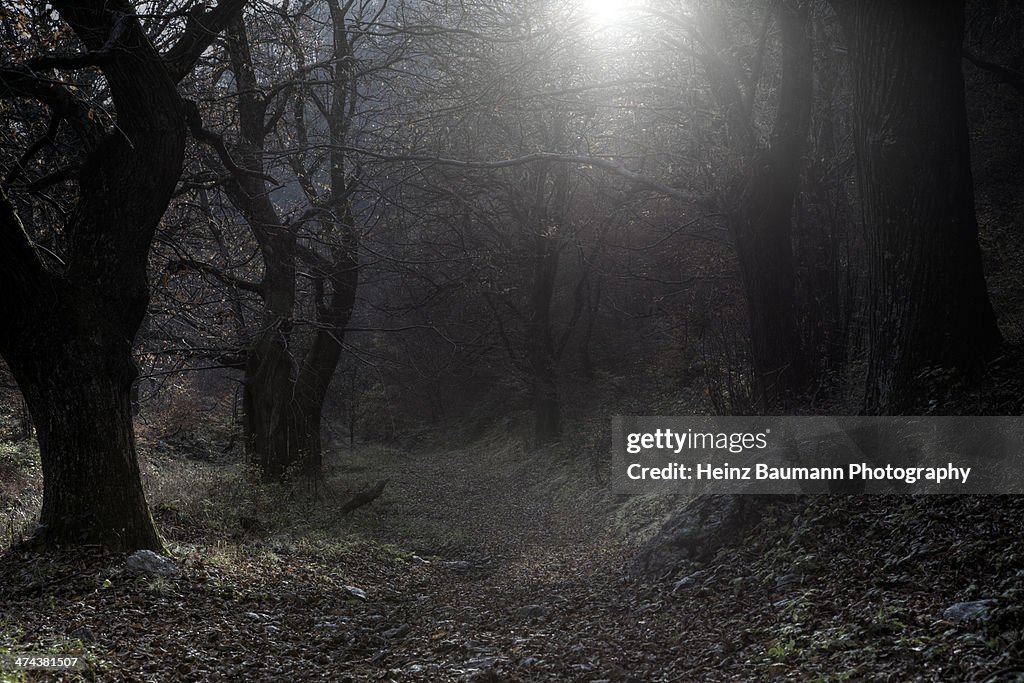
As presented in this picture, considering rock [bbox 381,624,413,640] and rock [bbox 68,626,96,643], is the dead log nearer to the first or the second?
rock [bbox 381,624,413,640]

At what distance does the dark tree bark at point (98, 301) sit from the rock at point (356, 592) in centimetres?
203

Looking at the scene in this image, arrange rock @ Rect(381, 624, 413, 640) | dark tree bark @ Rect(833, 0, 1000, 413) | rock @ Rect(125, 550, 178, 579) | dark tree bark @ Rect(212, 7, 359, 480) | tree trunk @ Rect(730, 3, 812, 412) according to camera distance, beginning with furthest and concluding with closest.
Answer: dark tree bark @ Rect(212, 7, 359, 480) → tree trunk @ Rect(730, 3, 812, 412) → rock @ Rect(125, 550, 178, 579) → rock @ Rect(381, 624, 413, 640) → dark tree bark @ Rect(833, 0, 1000, 413)

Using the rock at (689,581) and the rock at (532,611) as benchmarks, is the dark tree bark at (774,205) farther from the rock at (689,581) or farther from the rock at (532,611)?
the rock at (532,611)

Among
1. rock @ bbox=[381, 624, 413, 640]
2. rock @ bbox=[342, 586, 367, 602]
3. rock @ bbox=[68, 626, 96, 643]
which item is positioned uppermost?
rock @ bbox=[68, 626, 96, 643]

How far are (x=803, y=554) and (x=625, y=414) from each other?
1336cm

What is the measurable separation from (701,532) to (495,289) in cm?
1201

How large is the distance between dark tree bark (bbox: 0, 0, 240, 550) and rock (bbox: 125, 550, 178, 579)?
211mm

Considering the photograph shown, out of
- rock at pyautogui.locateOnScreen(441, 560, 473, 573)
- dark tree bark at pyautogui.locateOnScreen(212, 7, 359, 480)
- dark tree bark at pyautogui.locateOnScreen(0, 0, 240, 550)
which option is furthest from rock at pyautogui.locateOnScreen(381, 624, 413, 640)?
dark tree bark at pyautogui.locateOnScreen(212, 7, 359, 480)

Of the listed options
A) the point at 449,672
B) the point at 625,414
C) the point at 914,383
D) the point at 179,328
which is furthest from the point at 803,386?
the point at 179,328

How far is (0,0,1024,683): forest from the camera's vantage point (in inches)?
237

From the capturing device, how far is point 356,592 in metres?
8.95

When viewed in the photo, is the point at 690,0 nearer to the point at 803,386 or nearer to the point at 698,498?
the point at 803,386

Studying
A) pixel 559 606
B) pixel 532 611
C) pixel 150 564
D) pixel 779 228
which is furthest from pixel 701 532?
pixel 150 564

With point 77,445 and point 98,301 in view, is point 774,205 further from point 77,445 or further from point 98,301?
point 77,445
